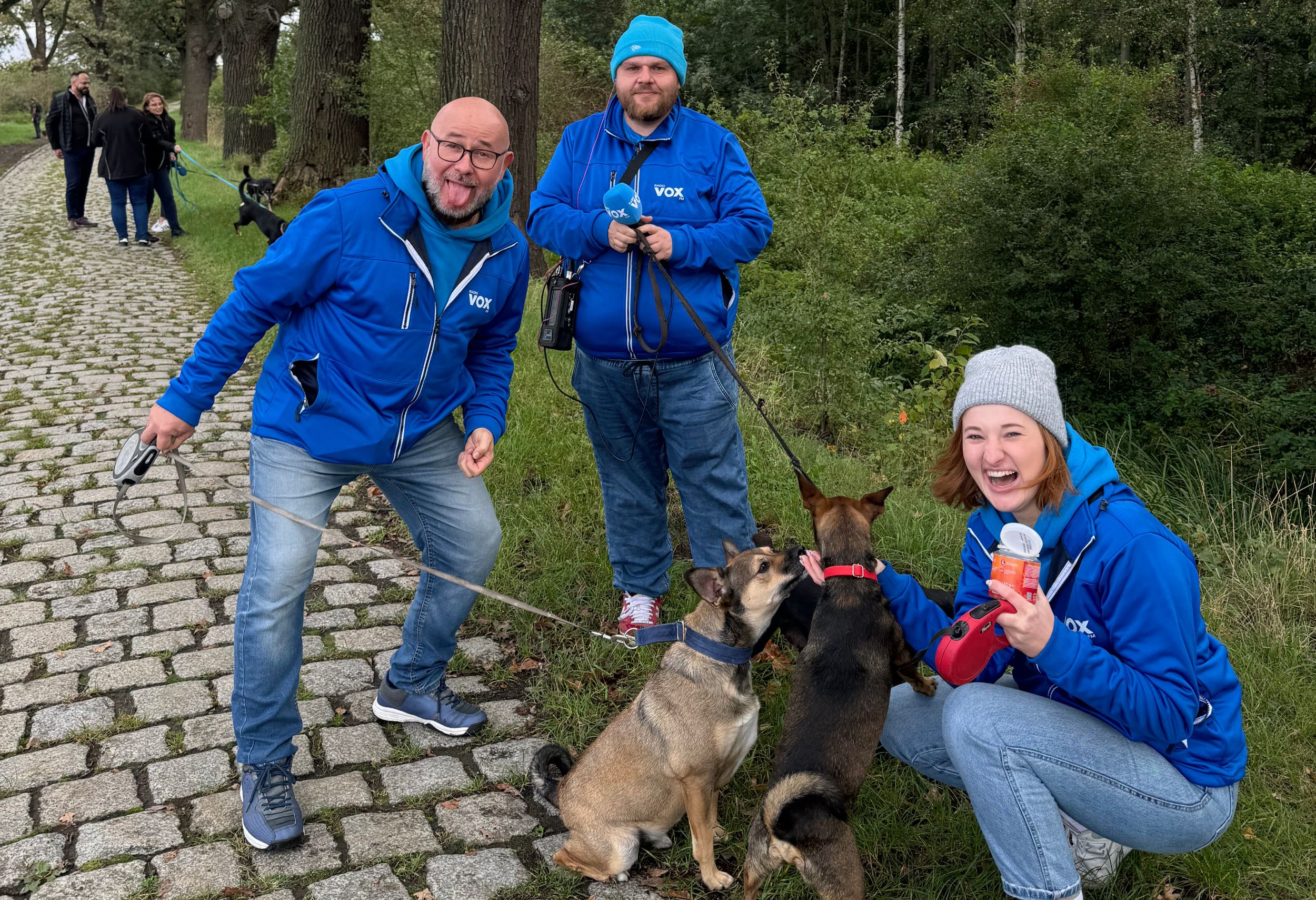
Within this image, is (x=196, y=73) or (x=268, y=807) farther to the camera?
(x=196, y=73)

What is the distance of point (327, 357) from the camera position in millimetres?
3439

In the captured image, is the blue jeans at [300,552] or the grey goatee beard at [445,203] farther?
the grey goatee beard at [445,203]

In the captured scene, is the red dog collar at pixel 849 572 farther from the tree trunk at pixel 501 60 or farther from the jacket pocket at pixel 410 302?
the tree trunk at pixel 501 60

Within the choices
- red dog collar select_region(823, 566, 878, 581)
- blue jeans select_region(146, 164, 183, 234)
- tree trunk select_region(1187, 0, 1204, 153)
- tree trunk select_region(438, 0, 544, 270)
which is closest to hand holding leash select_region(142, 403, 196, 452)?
red dog collar select_region(823, 566, 878, 581)

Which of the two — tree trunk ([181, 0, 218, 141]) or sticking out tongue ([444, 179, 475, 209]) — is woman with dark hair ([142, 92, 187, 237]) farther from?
tree trunk ([181, 0, 218, 141])

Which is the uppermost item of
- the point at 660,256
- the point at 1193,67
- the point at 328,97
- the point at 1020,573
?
the point at 1193,67

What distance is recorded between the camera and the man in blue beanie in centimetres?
393

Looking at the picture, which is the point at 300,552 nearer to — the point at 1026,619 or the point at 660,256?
the point at 660,256

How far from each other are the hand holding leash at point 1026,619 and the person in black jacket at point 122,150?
1564 centimetres

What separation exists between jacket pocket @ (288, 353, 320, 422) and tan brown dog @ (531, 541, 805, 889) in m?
1.47

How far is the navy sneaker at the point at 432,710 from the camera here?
4.12 meters

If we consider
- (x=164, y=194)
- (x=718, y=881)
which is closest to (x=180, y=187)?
(x=164, y=194)

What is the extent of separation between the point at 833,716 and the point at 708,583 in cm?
62

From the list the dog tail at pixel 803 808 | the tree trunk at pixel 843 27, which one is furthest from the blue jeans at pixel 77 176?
the tree trunk at pixel 843 27
